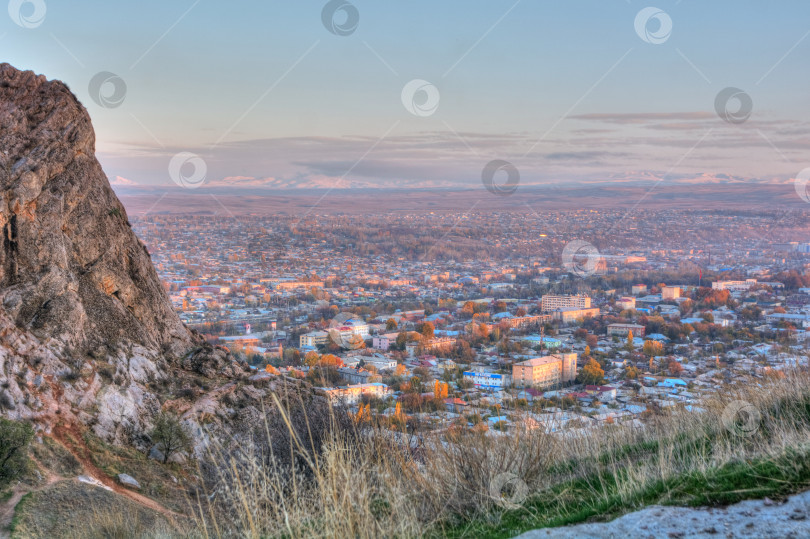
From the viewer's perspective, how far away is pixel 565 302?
31.8 meters

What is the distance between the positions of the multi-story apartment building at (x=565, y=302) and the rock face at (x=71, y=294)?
19.0 metres

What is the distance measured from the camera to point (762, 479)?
4.67 meters

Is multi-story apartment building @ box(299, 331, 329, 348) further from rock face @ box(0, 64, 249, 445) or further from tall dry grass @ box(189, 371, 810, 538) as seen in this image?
tall dry grass @ box(189, 371, 810, 538)

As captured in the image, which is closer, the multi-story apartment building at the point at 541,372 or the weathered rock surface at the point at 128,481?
the weathered rock surface at the point at 128,481

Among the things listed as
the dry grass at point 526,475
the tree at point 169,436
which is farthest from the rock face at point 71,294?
the dry grass at point 526,475

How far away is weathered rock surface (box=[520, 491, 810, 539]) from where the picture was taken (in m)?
3.98

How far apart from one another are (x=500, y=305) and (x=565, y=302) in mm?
3004

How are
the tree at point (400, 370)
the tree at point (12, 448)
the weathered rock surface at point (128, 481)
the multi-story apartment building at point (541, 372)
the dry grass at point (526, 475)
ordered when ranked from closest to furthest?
the dry grass at point (526, 475) → the tree at point (12, 448) → the weathered rock surface at point (128, 481) → the multi-story apartment building at point (541, 372) → the tree at point (400, 370)

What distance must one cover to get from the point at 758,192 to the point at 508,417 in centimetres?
5625

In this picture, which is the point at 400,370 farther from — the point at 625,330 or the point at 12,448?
the point at 12,448

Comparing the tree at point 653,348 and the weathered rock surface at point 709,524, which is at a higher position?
the tree at point 653,348

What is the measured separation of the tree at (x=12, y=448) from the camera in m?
8.96

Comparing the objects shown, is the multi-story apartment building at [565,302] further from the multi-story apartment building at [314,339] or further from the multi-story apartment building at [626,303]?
the multi-story apartment building at [314,339]

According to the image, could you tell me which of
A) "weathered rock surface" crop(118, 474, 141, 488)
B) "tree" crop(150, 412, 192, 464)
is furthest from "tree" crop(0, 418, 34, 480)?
"tree" crop(150, 412, 192, 464)
